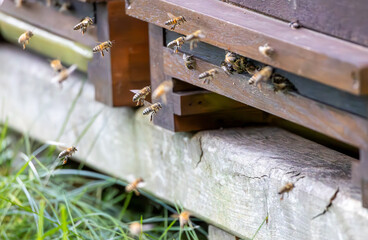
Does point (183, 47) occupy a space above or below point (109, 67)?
above

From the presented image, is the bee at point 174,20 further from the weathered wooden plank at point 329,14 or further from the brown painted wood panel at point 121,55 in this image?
the brown painted wood panel at point 121,55

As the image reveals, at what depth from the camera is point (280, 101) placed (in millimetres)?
2199

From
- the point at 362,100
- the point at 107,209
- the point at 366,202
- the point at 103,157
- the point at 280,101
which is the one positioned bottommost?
the point at 107,209

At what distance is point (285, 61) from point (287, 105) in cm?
19

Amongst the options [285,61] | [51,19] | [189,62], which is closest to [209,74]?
[189,62]

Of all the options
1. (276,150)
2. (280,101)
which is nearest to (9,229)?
(276,150)

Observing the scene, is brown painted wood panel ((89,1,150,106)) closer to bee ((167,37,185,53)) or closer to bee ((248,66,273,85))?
bee ((167,37,185,53))

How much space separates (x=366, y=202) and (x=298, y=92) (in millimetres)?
400

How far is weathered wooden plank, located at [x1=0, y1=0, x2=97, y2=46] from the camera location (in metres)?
3.48

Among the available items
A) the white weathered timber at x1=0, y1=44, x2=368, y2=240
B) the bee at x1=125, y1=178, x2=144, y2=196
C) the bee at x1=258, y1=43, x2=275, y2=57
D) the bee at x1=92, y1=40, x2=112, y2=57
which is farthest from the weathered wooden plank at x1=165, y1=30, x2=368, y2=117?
the bee at x1=125, y1=178, x2=144, y2=196

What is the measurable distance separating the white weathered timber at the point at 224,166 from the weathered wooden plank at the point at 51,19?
1.04 ft

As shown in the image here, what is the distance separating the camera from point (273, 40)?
2.07 metres

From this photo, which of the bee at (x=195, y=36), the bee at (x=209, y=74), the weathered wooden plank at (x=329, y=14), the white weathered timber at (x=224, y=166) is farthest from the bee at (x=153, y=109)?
the weathered wooden plank at (x=329, y=14)

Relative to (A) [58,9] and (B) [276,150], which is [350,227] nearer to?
(B) [276,150]
